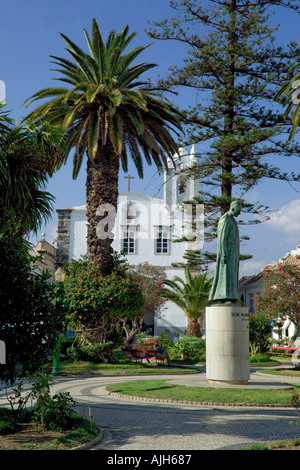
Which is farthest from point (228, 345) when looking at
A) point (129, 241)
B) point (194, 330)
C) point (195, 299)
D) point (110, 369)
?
point (129, 241)

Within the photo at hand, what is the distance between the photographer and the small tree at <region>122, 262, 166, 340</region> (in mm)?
31005

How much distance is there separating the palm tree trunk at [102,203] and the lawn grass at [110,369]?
3.50m

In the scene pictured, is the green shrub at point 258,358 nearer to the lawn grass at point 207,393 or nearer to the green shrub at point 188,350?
the green shrub at point 188,350

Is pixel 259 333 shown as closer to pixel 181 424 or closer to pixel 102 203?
pixel 102 203

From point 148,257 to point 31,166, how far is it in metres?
24.9

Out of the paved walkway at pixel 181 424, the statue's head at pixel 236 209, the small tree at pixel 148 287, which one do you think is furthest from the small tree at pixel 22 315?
the small tree at pixel 148 287

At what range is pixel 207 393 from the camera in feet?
36.9

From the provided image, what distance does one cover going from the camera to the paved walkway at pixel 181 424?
22.0ft

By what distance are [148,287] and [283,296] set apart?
8978 millimetres

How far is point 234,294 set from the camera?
13523 mm

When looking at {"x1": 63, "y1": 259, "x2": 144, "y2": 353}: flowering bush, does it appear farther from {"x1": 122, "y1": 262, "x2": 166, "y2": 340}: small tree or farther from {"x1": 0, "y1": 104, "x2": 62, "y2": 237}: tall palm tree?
{"x1": 122, "y1": 262, "x2": 166, "y2": 340}: small tree

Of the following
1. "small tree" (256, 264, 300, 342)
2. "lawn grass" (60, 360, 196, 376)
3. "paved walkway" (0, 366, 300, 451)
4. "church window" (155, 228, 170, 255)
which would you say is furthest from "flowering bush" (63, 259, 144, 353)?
"church window" (155, 228, 170, 255)

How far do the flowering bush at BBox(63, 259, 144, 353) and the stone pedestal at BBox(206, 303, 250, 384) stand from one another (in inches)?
242

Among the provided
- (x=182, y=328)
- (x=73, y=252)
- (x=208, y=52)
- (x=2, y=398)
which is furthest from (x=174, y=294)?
(x=2, y=398)
